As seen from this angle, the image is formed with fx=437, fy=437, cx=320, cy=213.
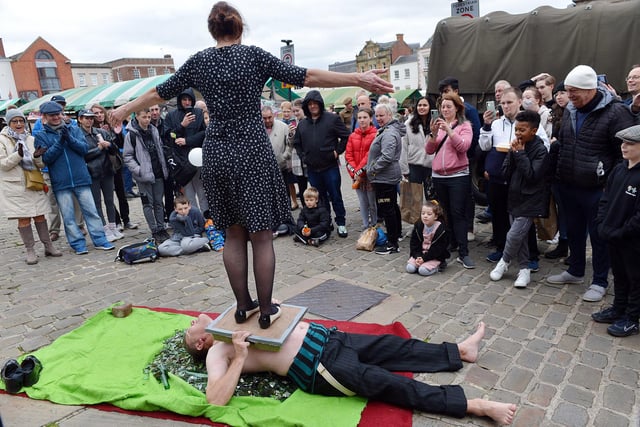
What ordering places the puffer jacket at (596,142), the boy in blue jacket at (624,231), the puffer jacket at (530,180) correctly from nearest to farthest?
the boy in blue jacket at (624,231) → the puffer jacket at (596,142) → the puffer jacket at (530,180)

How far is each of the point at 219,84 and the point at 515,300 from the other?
3.48m

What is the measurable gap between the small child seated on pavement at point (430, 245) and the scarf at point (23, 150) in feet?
18.3

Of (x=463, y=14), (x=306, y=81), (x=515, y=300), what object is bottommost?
(x=515, y=300)

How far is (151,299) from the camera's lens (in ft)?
16.2

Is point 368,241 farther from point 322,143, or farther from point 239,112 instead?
point 239,112

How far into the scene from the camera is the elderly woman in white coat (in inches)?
247

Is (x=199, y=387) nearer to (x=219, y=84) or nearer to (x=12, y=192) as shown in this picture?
(x=219, y=84)

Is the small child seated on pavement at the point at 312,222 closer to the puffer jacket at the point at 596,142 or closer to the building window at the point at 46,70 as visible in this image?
the puffer jacket at the point at 596,142

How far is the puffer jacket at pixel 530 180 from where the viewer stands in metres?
4.43

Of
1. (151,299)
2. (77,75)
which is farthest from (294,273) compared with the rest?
(77,75)

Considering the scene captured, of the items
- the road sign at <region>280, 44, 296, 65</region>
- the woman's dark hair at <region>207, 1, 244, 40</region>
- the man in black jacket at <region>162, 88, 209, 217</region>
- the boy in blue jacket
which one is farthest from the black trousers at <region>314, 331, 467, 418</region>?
the road sign at <region>280, 44, 296, 65</region>

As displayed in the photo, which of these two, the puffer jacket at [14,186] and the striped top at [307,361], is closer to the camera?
the striped top at [307,361]

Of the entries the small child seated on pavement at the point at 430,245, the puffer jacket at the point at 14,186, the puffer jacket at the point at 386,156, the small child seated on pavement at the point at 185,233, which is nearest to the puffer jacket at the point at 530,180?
the small child seated on pavement at the point at 430,245

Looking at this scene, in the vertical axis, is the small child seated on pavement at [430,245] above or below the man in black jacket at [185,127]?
below
